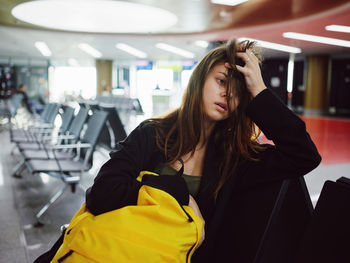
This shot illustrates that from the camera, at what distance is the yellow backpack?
3.12 feet

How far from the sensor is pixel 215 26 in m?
11.4

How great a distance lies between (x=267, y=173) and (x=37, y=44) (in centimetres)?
1708

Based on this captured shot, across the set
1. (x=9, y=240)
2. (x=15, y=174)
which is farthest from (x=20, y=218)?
(x=15, y=174)

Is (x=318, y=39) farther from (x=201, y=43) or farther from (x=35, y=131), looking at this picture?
(x=35, y=131)

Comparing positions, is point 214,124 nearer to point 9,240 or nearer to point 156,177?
point 156,177

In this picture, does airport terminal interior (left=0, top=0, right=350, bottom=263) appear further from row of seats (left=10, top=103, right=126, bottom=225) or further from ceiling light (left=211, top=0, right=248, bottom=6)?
ceiling light (left=211, top=0, right=248, bottom=6)

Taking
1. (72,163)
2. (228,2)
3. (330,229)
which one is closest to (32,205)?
(72,163)

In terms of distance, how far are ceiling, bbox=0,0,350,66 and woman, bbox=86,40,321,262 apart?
7476 mm

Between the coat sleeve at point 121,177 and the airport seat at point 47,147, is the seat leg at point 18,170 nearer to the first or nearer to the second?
the airport seat at point 47,147

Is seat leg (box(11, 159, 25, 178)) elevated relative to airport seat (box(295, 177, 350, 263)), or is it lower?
lower

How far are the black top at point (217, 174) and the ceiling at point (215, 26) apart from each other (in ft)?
25.0

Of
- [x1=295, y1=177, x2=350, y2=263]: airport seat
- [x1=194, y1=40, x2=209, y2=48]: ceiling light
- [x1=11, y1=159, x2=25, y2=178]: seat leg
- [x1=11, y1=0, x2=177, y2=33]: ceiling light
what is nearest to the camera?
[x1=295, y1=177, x2=350, y2=263]: airport seat

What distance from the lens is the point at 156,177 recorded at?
1096 millimetres

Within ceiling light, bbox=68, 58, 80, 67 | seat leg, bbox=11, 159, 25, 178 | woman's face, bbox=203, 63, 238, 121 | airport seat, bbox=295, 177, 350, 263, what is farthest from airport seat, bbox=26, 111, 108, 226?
ceiling light, bbox=68, 58, 80, 67
